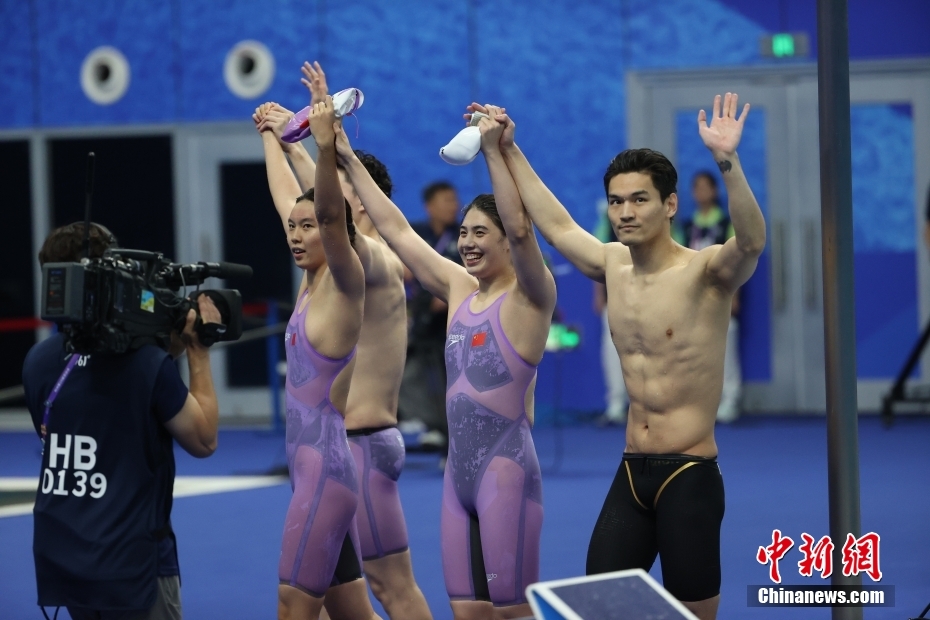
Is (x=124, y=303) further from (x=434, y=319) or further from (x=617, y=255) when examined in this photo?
(x=434, y=319)

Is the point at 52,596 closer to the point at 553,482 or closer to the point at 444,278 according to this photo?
the point at 444,278

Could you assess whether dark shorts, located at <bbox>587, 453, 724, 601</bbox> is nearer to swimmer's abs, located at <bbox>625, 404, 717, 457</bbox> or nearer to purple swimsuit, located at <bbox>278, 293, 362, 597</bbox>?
swimmer's abs, located at <bbox>625, 404, 717, 457</bbox>

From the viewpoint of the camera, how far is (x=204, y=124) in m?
12.6

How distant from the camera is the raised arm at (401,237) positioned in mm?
4473

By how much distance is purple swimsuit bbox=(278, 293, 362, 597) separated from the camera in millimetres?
4285

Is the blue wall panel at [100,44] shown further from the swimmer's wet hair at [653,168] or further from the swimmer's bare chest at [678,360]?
the swimmer's bare chest at [678,360]


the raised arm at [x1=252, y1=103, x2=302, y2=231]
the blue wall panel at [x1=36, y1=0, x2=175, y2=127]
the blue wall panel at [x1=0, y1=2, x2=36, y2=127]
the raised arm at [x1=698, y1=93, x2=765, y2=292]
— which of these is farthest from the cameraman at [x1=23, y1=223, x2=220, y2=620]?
the blue wall panel at [x1=0, y1=2, x2=36, y2=127]

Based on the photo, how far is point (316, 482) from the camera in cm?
433

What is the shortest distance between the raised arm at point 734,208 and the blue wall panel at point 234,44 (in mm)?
8883

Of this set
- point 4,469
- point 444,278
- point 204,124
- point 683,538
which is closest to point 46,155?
point 204,124

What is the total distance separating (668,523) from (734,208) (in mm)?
974

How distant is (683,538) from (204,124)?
9.60 metres

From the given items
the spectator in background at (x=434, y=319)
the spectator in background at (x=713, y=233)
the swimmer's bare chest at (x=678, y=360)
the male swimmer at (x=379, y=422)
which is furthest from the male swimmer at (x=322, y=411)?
the spectator in background at (x=713, y=233)

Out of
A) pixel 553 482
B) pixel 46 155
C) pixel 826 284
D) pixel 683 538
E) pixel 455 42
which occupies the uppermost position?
pixel 455 42
